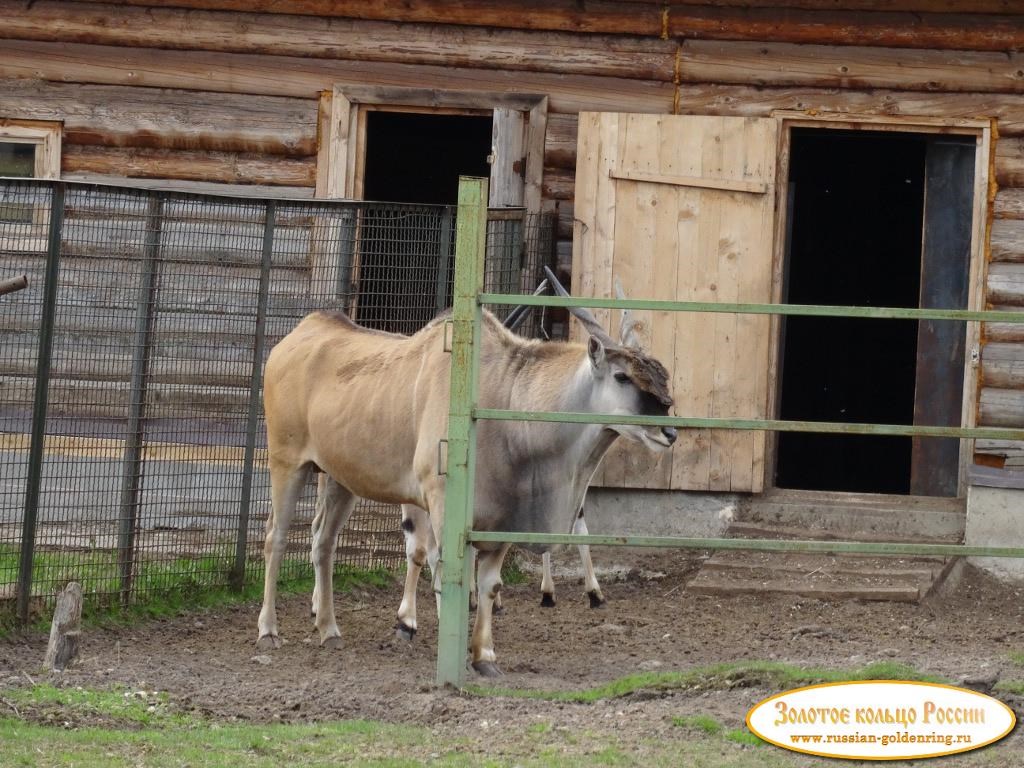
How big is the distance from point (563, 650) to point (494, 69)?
4007 millimetres

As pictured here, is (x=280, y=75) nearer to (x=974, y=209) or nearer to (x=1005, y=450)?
(x=974, y=209)

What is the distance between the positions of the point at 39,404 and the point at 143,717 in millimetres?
2257

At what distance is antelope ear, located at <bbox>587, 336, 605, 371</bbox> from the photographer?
710cm

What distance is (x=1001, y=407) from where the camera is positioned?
31.4 ft

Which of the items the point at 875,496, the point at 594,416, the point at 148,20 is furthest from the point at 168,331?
the point at 875,496

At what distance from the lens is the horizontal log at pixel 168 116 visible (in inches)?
395

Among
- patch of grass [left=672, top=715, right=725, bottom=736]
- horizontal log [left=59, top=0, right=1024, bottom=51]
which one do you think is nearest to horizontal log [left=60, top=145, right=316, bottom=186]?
horizontal log [left=59, top=0, right=1024, bottom=51]

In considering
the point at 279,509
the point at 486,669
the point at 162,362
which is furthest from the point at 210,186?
the point at 486,669

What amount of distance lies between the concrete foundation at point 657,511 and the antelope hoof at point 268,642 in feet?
9.01

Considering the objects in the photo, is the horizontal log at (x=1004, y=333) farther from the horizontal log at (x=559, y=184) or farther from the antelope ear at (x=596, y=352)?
the antelope ear at (x=596, y=352)

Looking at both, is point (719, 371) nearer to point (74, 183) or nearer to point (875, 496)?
point (875, 496)

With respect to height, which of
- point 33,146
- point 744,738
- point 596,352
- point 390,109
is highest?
→ point 390,109

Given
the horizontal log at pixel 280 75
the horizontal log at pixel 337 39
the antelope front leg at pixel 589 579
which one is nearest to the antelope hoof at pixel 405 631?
the antelope front leg at pixel 589 579

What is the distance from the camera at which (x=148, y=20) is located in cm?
1007
